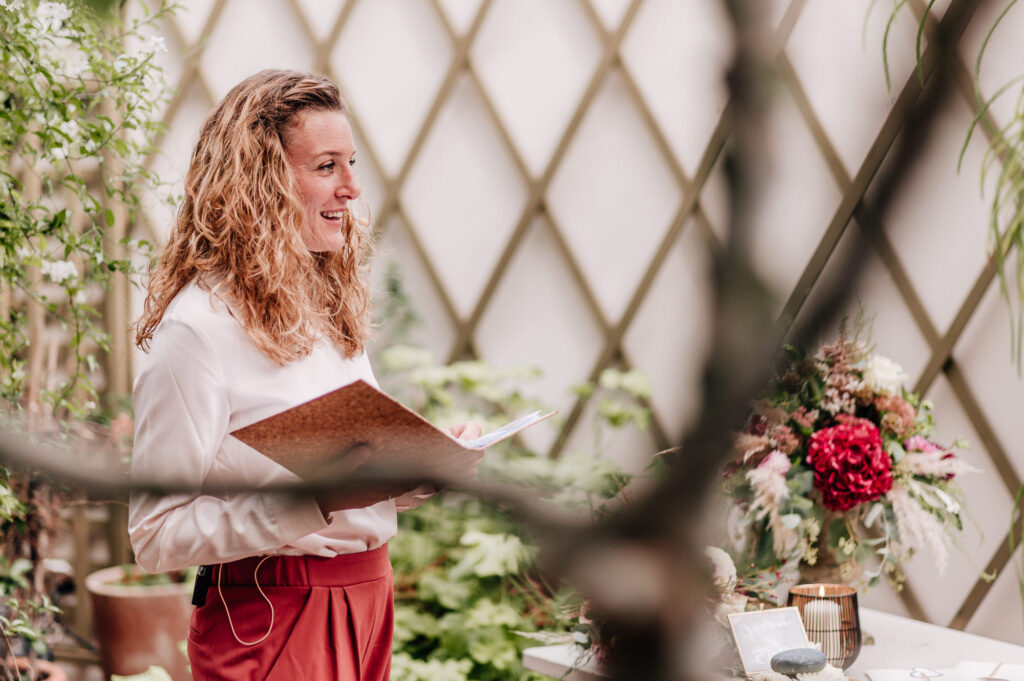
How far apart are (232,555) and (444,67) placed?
138 cm

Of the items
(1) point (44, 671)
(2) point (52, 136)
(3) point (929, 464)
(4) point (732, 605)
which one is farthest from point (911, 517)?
(1) point (44, 671)

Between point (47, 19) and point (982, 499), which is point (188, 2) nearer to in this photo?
point (47, 19)

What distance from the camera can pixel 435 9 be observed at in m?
1.79

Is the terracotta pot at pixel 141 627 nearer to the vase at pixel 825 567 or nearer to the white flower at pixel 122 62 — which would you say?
the white flower at pixel 122 62

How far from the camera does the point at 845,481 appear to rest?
2.96ft

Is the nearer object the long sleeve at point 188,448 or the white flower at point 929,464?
the long sleeve at point 188,448

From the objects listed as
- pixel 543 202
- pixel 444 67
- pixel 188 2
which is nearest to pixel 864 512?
pixel 543 202

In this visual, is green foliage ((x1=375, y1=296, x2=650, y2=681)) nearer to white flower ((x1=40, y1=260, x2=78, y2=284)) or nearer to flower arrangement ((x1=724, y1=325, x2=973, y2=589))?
flower arrangement ((x1=724, y1=325, x2=973, y2=589))

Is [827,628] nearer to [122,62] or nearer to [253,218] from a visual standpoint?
[253,218]

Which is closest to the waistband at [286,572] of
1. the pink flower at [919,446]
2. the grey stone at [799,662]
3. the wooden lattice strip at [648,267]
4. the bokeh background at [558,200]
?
the grey stone at [799,662]

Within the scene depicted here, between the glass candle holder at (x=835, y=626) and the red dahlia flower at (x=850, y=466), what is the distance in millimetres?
89

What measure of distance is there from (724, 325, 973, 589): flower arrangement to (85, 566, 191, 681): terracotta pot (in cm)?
98

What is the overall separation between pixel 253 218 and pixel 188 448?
5.7 inches

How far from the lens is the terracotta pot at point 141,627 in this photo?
1559 mm
